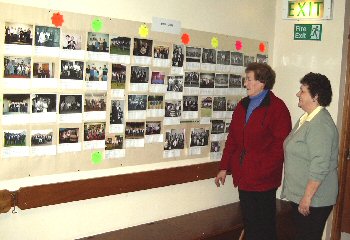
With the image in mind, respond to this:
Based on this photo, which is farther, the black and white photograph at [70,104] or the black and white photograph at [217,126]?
the black and white photograph at [217,126]

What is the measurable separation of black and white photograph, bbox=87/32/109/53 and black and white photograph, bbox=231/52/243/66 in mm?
1380

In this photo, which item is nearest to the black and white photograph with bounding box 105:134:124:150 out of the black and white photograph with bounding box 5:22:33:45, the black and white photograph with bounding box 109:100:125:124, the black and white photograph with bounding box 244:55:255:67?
the black and white photograph with bounding box 109:100:125:124

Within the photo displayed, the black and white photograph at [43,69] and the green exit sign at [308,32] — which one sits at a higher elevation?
Result: the green exit sign at [308,32]

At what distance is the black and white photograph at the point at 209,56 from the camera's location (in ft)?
11.5

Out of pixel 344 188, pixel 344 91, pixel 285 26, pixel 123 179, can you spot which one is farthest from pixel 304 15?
pixel 123 179

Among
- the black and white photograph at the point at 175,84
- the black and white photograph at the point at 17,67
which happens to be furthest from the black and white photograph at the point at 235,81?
the black and white photograph at the point at 17,67

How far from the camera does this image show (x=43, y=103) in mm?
2590

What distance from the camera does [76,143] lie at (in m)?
2.79

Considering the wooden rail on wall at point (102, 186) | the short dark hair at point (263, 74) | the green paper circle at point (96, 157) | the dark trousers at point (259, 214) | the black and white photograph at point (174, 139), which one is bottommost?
the dark trousers at point (259, 214)

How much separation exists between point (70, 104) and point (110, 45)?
0.51 m

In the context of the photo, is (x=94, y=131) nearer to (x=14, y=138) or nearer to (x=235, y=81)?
(x=14, y=138)

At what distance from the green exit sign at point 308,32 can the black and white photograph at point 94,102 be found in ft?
7.04

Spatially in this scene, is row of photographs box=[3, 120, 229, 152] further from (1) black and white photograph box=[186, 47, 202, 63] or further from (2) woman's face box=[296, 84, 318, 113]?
(2) woman's face box=[296, 84, 318, 113]

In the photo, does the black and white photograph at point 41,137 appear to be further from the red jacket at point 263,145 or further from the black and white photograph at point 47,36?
the red jacket at point 263,145
